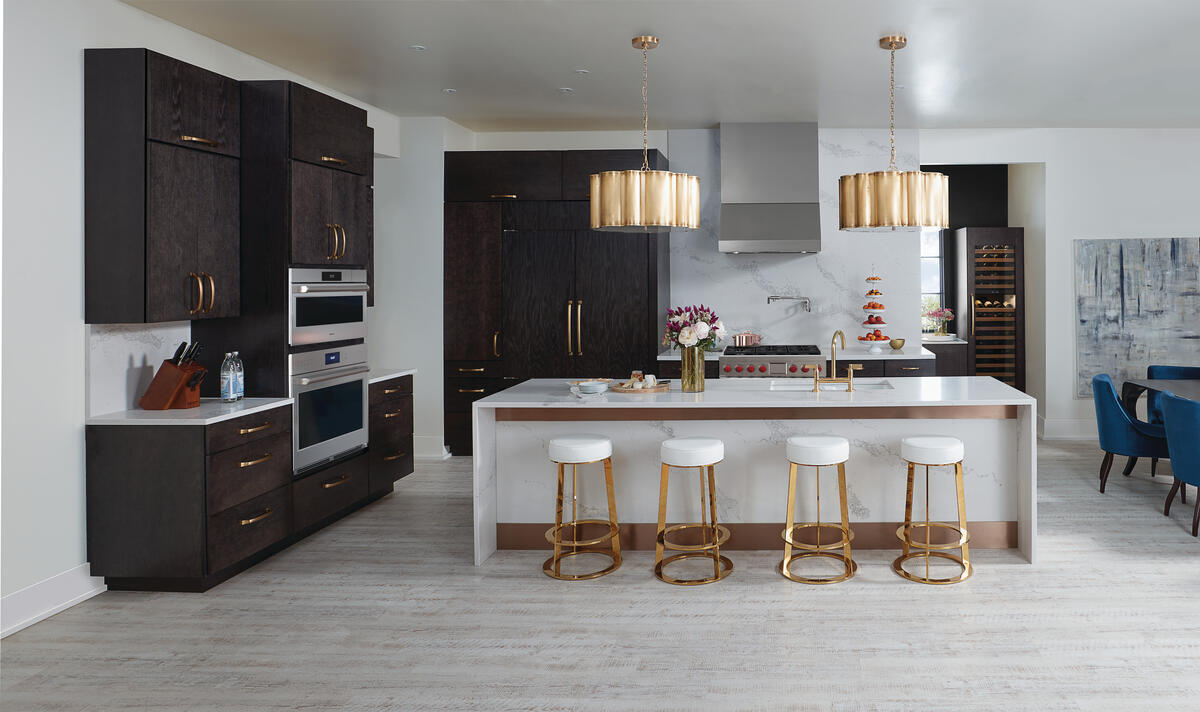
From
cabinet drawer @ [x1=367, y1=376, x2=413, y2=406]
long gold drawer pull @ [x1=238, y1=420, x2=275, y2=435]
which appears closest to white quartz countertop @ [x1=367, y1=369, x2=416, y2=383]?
cabinet drawer @ [x1=367, y1=376, x2=413, y2=406]

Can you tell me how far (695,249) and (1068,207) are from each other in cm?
343

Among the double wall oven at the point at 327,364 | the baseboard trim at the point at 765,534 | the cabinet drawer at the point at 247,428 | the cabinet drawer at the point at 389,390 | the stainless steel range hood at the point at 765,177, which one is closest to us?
the cabinet drawer at the point at 247,428

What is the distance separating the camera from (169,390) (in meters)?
4.04

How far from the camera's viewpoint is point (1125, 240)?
7.66 m

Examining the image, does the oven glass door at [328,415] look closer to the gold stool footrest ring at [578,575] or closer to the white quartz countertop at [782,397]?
the white quartz countertop at [782,397]

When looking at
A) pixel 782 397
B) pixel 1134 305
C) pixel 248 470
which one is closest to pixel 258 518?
pixel 248 470

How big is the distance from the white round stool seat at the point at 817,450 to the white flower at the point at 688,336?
2.36 ft

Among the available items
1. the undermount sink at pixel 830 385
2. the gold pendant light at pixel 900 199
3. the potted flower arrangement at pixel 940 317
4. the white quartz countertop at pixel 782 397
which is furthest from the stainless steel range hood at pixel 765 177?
the gold pendant light at pixel 900 199

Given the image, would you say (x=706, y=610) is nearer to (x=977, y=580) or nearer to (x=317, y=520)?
(x=977, y=580)

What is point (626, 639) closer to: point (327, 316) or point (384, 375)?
point (327, 316)

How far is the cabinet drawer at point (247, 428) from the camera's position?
3.87 meters

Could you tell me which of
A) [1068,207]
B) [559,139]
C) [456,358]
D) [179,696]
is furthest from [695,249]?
[179,696]

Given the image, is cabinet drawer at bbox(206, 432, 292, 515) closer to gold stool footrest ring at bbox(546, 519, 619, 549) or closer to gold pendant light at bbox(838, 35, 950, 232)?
gold stool footrest ring at bbox(546, 519, 619, 549)

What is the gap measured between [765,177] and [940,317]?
3.01m
